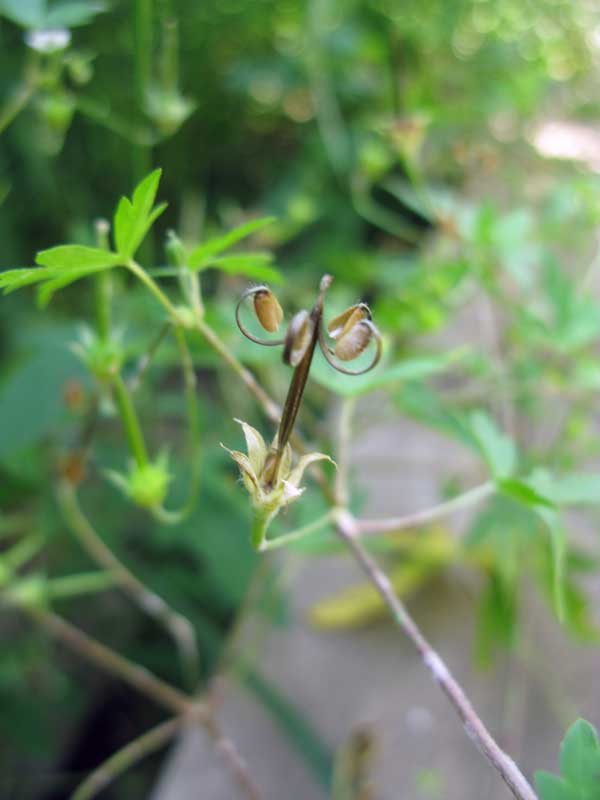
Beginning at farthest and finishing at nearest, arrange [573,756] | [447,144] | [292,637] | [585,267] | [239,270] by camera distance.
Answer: [447,144], [585,267], [292,637], [239,270], [573,756]

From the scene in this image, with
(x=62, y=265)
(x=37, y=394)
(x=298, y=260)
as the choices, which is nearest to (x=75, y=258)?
(x=62, y=265)

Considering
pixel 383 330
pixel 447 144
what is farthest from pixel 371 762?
pixel 447 144

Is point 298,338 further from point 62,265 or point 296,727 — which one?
point 296,727

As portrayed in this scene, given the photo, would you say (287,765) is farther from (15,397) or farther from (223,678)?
(15,397)

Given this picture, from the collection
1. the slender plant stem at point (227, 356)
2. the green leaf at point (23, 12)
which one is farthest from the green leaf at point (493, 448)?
the green leaf at point (23, 12)

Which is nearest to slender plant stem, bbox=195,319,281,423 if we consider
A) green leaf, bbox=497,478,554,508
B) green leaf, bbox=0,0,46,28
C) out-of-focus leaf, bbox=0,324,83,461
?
green leaf, bbox=497,478,554,508

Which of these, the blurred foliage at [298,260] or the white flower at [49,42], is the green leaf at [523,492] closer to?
the blurred foliage at [298,260]
